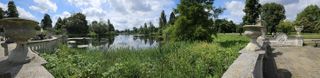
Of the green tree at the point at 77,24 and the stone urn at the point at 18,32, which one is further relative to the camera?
the green tree at the point at 77,24

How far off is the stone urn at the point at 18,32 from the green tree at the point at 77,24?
244 ft

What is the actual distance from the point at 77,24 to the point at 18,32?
7717cm

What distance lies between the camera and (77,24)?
257 ft

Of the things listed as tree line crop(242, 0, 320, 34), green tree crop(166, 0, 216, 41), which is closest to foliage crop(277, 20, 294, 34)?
tree line crop(242, 0, 320, 34)

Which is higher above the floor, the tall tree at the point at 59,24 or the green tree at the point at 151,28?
the tall tree at the point at 59,24

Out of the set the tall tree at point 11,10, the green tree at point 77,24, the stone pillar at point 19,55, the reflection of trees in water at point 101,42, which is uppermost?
the tall tree at point 11,10

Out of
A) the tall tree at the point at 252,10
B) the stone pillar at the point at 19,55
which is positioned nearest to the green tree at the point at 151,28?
the tall tree at the point at 252,10

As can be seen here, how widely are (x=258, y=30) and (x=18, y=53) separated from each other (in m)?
5.09

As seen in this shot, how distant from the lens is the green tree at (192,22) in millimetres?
26734

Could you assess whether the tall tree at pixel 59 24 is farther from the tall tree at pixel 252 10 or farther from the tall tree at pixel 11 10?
the tall tree at pixel 252 10

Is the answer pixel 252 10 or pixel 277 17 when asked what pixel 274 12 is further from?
pixel 252 10

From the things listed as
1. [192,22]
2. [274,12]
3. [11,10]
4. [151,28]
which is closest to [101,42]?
[192,22]

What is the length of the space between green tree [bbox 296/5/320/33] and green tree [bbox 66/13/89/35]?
→ 53.7 m

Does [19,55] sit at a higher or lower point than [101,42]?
higher
